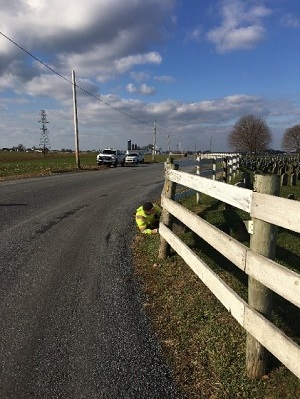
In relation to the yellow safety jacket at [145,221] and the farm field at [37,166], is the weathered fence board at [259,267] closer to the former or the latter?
the yellow safety jacket at [145,221]

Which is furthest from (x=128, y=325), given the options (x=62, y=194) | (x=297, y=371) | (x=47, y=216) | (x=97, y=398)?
(x=62, y=194)

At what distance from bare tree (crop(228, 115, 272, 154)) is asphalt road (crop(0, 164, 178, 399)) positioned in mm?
71243

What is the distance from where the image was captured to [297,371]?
223 cm

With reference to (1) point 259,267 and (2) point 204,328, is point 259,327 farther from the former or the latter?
(2) point 204,328

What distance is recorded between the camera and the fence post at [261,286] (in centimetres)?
268

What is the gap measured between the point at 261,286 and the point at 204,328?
112 centimetres

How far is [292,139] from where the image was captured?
8162 centimetres

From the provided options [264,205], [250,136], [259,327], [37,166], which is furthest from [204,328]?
[250,136]

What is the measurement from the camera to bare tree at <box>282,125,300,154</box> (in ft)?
263

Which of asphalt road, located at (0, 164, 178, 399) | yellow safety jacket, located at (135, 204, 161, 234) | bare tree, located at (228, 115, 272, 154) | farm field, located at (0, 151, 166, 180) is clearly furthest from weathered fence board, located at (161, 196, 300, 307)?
bare tree, located at (228, 115, 272, 154)

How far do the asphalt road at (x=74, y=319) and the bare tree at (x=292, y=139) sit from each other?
80570mm

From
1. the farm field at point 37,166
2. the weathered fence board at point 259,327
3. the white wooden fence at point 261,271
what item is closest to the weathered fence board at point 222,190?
the white wooden fence at point 261,271

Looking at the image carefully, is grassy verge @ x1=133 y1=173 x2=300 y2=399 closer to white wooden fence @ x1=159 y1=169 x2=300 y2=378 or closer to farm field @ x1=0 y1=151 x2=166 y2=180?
white wooden fence @ x1=159 y1=169 x2=300 y2=378

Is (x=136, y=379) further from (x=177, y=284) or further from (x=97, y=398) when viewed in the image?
(x=177, y=284)
